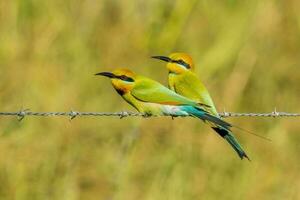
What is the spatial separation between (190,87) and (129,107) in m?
2.42

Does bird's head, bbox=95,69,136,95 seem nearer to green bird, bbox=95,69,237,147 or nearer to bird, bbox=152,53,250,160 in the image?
green bird, bbox=95,69,237,147

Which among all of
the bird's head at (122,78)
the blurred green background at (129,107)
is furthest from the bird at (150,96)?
the blurred green background at (129,107)

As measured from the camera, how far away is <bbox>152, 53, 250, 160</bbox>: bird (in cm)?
514

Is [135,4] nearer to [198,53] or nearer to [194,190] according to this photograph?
[198,53]

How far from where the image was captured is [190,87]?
5344 millimetres

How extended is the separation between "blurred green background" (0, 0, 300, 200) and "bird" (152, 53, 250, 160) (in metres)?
1.32

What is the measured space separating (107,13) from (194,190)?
264 cm

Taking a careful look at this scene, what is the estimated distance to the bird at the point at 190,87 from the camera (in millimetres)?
5141

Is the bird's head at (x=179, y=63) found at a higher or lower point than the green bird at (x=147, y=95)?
higher

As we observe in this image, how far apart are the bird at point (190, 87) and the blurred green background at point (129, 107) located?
1.32 meters

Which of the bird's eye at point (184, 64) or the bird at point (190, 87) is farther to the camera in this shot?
the bird's eye at point (184, 64)

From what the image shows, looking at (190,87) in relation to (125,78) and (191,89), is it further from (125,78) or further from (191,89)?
(125,78)

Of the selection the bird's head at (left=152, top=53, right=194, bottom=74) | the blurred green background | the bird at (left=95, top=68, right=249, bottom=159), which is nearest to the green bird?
the bird at (left=95, top=68, right=249, bottom=159)

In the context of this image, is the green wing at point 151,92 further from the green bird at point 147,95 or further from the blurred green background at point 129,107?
the blurred green background at point 129,107
